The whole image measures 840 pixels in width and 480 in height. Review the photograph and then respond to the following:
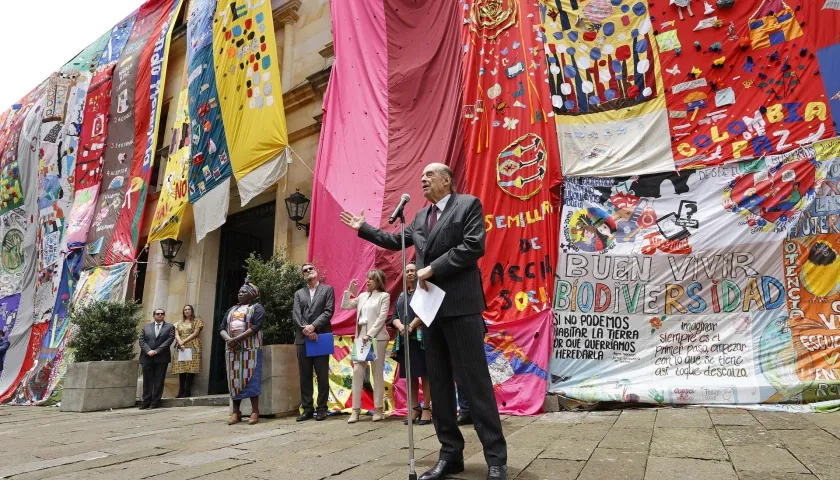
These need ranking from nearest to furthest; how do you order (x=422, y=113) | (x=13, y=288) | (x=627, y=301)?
1. (x=627, y=301)
2. (x=422, y=113)
3. (x=13, y=288)

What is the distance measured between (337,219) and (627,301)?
409cm

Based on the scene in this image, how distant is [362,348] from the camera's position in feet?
18.3

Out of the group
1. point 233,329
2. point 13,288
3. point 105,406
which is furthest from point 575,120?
point 13,288

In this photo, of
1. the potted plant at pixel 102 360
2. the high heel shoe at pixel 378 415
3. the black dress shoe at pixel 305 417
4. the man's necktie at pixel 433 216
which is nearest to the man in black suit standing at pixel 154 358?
the potted plant at pixel 102 360

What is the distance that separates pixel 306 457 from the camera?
353cm

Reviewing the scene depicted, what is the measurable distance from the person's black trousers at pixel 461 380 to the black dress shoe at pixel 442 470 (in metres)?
0.04

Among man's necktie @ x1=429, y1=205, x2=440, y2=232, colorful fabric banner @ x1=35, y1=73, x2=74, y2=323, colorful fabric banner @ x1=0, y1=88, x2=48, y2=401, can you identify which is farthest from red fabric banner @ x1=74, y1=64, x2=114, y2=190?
man's necktie @ x1=429, y1=205, x2=440, y2=232

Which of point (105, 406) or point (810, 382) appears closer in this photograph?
→ point (810, 382)

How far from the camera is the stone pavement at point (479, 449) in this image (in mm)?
2824

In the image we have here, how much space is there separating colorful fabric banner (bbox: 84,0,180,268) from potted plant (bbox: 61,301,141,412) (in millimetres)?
2229

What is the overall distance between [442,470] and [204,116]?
9.36 meters

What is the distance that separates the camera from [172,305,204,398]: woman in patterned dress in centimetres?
936

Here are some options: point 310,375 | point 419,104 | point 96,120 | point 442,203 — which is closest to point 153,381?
point 310,375

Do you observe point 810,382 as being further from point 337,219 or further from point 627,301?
point 337,219
